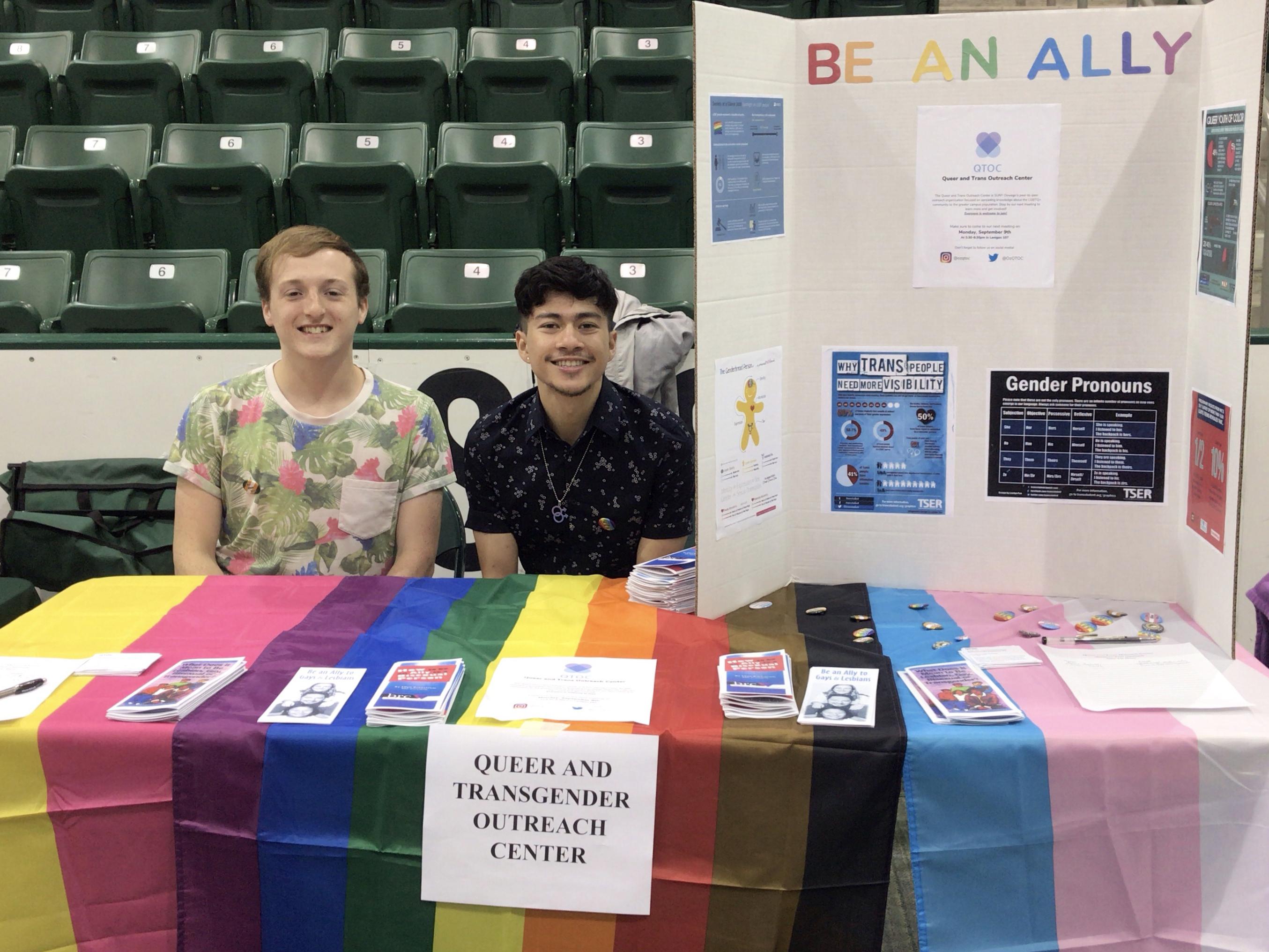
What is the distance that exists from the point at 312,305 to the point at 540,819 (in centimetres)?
116

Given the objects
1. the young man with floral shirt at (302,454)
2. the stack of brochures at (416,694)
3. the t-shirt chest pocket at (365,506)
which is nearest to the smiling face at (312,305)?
the young man with floral shirt at (302,454)

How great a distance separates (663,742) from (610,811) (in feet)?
0.35

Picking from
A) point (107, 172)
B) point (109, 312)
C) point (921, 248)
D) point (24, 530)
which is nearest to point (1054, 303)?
point (921, 248)

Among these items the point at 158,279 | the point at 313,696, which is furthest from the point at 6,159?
the point at 313,696

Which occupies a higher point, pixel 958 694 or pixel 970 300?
pixel 970 300

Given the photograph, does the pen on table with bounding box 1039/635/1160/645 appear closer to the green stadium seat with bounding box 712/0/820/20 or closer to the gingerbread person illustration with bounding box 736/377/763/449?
the gingerbread person illustration with bounding box 736/377/763/449

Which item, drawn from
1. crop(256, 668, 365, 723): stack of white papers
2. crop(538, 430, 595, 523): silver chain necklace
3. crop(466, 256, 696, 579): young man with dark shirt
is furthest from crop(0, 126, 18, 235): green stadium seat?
crop(256, 668, 365, 723): stack of white papers

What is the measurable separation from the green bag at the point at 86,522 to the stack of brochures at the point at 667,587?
1.53 metres

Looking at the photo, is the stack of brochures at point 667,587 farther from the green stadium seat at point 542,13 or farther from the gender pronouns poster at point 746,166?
the green stadium seat at point 542,13

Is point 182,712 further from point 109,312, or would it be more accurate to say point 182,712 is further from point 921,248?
point 109,312

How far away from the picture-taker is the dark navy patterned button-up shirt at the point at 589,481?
216 centimetres

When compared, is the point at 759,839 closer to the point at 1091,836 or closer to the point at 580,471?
the point at 1091,836

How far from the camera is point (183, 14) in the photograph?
227 inches

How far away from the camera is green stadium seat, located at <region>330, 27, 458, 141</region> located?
488cm
